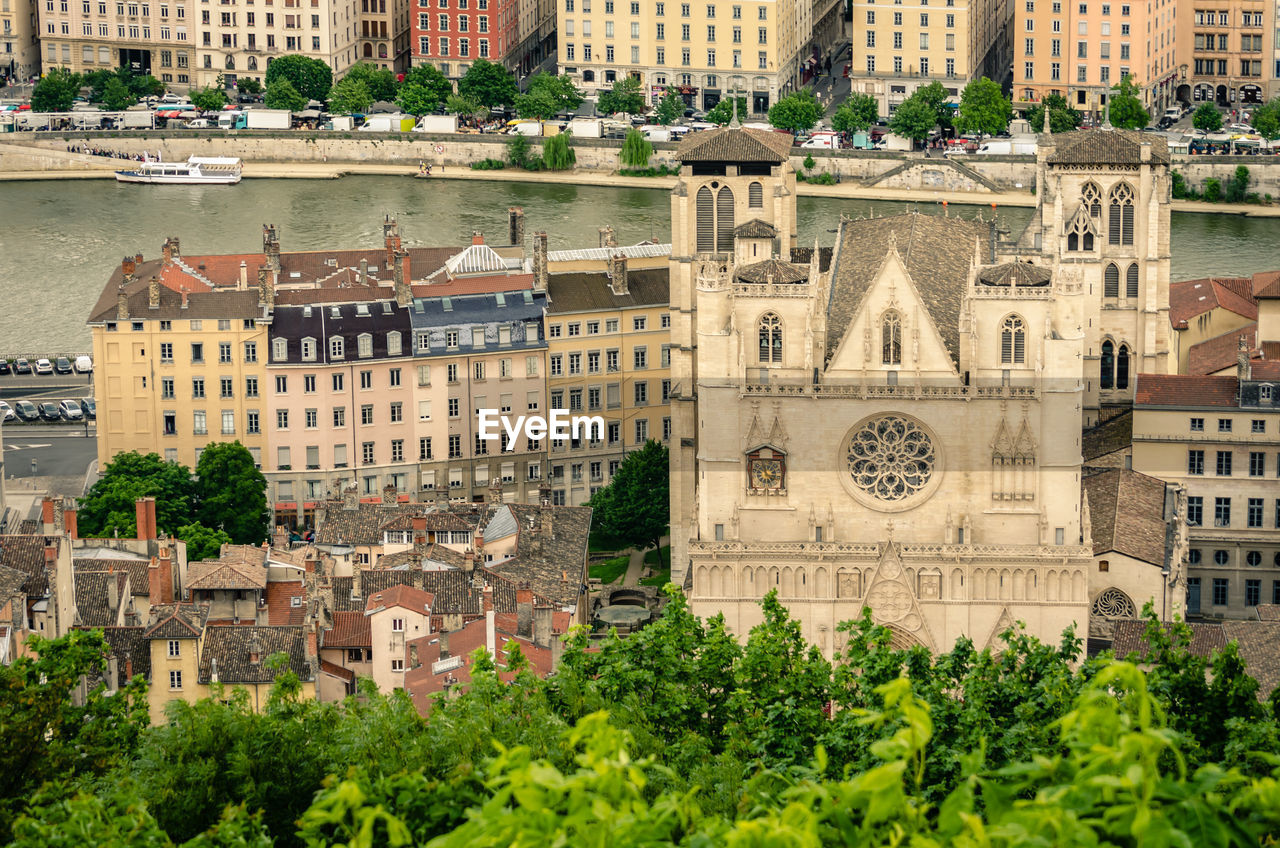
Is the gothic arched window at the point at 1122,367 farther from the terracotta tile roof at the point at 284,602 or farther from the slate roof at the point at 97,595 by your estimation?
the slate roof at the point at 97,595

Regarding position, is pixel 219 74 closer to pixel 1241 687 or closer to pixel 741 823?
pixel 1241 687

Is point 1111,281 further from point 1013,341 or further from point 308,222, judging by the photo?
point 308,222

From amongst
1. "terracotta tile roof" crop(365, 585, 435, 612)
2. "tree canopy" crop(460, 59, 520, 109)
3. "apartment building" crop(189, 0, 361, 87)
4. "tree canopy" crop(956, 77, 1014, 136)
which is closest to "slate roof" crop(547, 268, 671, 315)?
"terracotta tile roof" crop(365, 585, 435, 612)

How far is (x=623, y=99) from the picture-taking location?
456 feet

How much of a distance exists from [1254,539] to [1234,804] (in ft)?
150

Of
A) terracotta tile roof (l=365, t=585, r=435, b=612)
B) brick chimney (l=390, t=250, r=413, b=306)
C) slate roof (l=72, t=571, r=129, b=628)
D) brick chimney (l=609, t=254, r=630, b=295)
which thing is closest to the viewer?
terracotta tile roof (l=365, t=585, r=435, b=612)

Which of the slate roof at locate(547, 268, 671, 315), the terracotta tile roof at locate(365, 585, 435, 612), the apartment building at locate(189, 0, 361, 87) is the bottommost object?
the terracotta tile roof at locate(365, 585, 435, 612)

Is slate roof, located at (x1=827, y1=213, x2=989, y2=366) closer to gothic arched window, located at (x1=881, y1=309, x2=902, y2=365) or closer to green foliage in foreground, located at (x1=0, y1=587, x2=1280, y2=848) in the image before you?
gothic arched window, located at (x1=881, y1=309, x2=902, y2=365)

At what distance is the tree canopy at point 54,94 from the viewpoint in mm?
144000

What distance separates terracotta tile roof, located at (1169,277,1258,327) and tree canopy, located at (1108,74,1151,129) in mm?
40231

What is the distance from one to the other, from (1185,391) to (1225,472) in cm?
216

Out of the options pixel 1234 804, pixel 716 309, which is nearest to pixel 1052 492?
pixel 716 309

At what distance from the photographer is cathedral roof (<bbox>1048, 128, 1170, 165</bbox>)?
74.4 meters

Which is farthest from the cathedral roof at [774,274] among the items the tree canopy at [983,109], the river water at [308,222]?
the tree canopy at [983,109]
